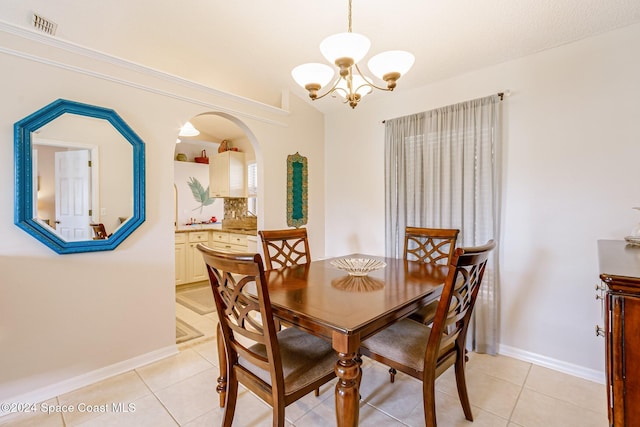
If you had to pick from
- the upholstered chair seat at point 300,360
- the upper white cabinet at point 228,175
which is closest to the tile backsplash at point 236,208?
the upper white cabinet at point 228,175

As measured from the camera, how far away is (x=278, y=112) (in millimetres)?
3268

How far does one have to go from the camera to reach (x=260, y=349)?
4.94 ft

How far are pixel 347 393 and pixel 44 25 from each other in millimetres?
2841

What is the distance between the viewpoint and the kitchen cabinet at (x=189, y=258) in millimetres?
4387

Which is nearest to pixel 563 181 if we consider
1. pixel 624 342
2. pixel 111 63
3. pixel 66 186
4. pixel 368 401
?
pixel 624 342

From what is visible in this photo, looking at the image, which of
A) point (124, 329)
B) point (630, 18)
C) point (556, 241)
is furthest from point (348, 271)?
point (630, 18)

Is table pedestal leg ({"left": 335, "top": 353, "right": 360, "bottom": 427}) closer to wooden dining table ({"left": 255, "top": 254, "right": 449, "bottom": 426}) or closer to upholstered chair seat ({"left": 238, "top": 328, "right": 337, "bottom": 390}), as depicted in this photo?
wooden dining table ({"left": 255, "top": 254, "right": 449, "bottom": 426})

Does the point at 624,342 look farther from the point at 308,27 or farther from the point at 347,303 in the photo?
the point at 308,27

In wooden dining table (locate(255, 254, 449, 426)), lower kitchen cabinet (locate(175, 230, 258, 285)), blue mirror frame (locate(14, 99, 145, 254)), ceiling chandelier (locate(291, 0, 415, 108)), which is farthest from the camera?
lower kitchen cabinet (locate(175, 230, 258, 285))

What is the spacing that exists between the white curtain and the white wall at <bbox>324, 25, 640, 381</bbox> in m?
0.11

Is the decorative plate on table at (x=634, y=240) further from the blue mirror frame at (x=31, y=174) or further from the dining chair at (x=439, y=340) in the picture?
the blue mirror frame at (x=31, y=174)

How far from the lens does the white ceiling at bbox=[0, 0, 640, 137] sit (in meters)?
1.94

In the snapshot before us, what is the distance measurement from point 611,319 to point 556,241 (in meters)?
1.47

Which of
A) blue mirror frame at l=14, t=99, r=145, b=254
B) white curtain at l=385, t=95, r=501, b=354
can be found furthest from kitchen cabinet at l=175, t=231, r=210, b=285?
white curtain at l=385, t=95, r=501, b=354
